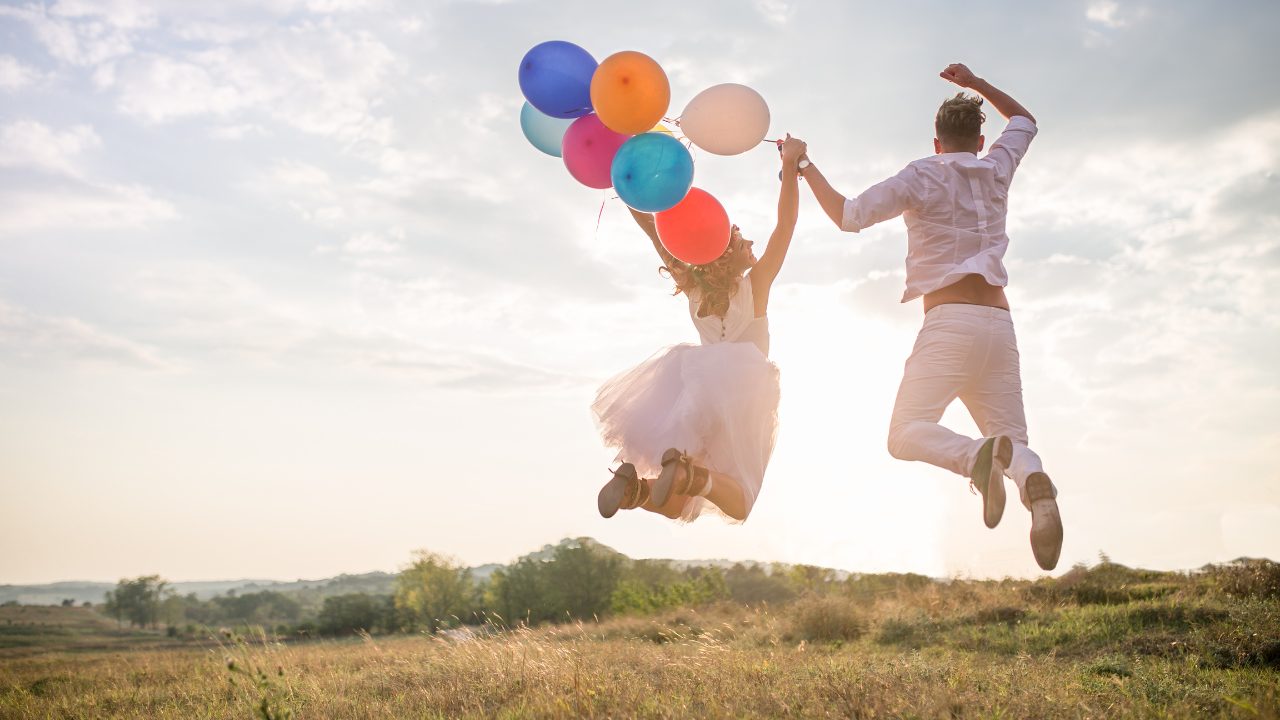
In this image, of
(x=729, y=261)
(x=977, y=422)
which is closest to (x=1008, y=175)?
(x=977, y=422)

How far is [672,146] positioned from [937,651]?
17.4 feet

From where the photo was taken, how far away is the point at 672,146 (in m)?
5.52

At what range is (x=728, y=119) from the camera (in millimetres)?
5574

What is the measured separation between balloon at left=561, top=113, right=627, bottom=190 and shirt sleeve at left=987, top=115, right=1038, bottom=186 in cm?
255

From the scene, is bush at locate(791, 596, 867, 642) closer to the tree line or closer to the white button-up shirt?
the tree line

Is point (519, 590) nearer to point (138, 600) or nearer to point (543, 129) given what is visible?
point (543, 129)

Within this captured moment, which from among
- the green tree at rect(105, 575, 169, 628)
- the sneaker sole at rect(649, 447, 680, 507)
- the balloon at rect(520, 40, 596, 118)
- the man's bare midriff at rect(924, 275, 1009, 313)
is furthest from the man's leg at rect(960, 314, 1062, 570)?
the green tree at rect(105, 575, 169, 628)

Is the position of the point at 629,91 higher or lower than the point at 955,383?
higher

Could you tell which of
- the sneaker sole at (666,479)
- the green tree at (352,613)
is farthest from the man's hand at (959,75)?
the green tree at (352,613)

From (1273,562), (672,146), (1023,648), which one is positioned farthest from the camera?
(1273,562)

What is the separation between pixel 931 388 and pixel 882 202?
43.2 inches

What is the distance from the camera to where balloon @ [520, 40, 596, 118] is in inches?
231

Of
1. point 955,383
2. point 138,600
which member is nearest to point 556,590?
point 955,383

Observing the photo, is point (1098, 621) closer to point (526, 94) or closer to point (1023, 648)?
point (1023, 648)
